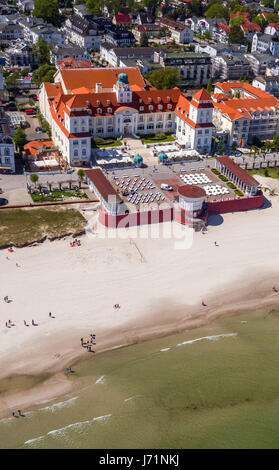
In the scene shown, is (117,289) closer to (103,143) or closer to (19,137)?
(19,137)

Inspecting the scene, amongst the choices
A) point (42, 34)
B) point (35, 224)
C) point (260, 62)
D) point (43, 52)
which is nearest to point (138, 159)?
point (35, 224)

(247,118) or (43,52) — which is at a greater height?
(43,52)

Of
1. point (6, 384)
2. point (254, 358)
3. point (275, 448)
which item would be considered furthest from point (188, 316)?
point (6, 384)

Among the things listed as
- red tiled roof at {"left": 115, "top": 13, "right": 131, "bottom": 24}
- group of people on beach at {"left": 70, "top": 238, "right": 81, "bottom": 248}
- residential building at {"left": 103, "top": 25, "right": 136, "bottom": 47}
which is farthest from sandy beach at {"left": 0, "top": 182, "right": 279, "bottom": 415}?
red tiled roof at {"left": 115, "top": 13, "right": 131, "bottom": 24}

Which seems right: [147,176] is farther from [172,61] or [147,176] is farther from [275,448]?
[172,61]

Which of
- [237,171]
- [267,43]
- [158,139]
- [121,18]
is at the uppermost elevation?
[121,18]

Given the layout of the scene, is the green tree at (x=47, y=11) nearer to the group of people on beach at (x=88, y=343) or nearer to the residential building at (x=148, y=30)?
the residential building at (x=148, y=30)

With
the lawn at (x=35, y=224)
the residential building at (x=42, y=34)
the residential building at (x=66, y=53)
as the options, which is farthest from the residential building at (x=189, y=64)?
the lawn at (x=35, y=224)
